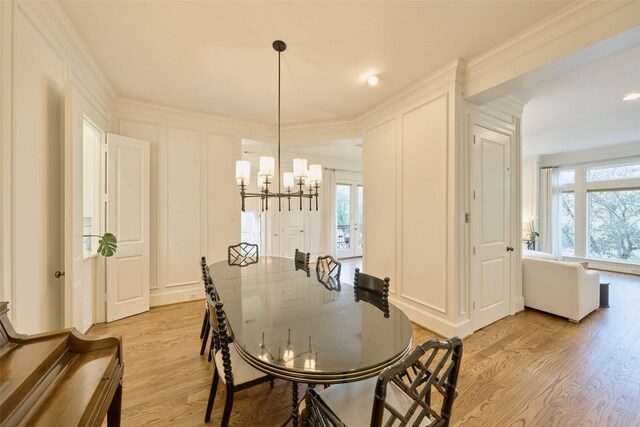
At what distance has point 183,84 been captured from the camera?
3.00 m

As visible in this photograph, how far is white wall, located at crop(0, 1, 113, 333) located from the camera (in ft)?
4.75

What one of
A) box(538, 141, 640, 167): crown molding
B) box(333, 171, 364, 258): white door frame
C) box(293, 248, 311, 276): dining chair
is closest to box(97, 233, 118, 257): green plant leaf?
box(293, 248, 311, 276): dining chair

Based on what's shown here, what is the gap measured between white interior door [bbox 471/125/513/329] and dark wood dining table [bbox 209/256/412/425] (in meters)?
1.73

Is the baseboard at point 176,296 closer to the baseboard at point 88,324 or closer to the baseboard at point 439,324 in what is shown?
the baseboard at point 88,324

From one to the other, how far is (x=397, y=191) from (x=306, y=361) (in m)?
2.58

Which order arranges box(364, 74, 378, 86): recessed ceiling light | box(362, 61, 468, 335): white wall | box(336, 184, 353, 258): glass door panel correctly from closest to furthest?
box(362, 61, 468, 335): white wall < box(364, 74, 378, 86): recessed ceiling light < box(336, 184, 353, 258): glass door panel

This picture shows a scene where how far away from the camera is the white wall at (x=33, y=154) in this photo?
1448mm

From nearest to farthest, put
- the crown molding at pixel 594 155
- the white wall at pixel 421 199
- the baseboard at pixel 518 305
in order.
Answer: the white wall at pixel 421 199 → the baseboard at pixel 518 305 → the crown molding at pixel 594 155

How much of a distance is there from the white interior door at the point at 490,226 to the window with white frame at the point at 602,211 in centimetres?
468

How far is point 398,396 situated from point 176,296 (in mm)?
3444

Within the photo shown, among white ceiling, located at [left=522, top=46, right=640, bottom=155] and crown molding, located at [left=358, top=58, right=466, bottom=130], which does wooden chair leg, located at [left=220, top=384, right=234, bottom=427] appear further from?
white ceiling, located at [left=522, top=46, right=640, bottom=155]

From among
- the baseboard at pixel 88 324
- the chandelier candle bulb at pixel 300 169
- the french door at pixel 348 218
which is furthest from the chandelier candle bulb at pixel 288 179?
the french door at pixel 348 218

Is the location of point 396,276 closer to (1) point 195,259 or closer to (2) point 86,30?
(1) point 195,259

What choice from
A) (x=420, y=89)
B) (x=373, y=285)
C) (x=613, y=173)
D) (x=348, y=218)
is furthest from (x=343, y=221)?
(x=613, y=173)
